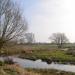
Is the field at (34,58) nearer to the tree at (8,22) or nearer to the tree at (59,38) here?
the tree at (8,22)

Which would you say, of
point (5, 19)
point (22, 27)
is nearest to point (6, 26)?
point (5, 19)

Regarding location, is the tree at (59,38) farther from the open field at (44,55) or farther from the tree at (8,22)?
the tree at (8,22)

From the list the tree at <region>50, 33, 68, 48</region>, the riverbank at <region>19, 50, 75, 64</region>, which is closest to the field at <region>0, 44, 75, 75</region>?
the riverbank at <region>19, 50, 75, 64</region>

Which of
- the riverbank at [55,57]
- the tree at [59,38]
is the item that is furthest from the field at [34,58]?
the tree at [59,38]

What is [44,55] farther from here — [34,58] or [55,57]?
[55,57]

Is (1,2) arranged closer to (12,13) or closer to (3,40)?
(12,13)

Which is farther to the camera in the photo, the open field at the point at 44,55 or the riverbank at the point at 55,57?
the open field at the point at 44,55

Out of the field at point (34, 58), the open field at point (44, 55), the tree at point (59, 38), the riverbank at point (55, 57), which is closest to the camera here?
the field at point (34, 58)

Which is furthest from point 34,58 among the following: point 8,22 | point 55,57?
point 8,22

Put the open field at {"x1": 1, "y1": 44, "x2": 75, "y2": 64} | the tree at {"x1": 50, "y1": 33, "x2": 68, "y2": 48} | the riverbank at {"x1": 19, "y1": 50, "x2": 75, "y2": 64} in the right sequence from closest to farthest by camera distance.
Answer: the riverbank at {"x1": 19, "y1": 50, "x2": 75, "y2": 64}, the open field at {"x1": 1, "y1": 44, "x2": 75, "y2": 64}, the tree at {"x1": 50, "y1": 33, "x2": 68, "y2": 48}

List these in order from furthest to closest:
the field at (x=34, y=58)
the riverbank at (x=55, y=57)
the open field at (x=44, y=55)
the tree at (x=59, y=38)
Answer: the tree at (x=59, y=38) < the open field at (x=44, y=55) < the riverbank at (x=55, y=57) < the field at (x=34, y=58)

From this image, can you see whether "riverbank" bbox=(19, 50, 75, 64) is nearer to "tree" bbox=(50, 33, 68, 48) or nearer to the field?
the field

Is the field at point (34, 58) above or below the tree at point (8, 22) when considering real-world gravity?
below

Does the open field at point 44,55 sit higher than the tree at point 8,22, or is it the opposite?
the tree at point 8,22
